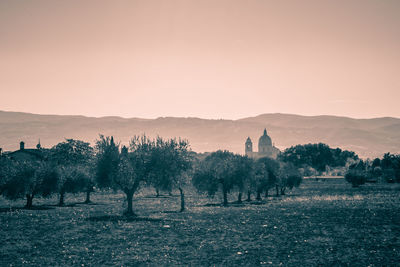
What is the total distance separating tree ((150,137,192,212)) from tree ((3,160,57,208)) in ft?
64.6

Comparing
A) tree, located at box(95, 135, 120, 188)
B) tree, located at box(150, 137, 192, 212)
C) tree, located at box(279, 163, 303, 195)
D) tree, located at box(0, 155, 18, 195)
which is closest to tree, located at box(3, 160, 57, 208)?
tree, located at box(0, 155, 18, 195)

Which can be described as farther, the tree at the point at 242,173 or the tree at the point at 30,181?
the tree at the point at 242,173

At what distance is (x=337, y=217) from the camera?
1758 inches

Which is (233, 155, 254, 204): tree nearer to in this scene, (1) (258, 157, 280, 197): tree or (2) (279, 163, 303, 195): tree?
(1) (258, 157, 280, 197): tree

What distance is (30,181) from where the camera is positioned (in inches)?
2295

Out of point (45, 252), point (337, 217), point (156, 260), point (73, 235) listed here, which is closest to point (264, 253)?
point (156, 260)

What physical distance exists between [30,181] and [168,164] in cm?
2150

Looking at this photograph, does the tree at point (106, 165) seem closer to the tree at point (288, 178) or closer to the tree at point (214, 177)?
the tree at point (214, 177)

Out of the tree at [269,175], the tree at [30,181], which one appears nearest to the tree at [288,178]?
the tree at [269,175]

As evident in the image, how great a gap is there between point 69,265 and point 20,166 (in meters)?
41.9

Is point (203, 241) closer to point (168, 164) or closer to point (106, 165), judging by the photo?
point (168, 164)

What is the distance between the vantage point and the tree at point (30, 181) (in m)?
57.3

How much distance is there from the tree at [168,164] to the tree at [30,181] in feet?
64.6

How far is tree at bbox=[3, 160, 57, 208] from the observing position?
5728cm
